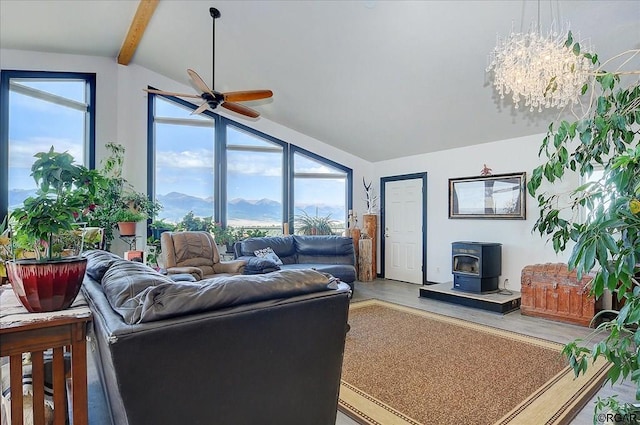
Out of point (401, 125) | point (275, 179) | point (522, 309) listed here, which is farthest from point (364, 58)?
point (522, 309)

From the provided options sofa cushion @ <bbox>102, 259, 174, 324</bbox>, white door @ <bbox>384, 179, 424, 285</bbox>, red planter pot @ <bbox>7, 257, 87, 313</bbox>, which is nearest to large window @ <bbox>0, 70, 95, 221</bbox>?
sofa cushion @ <bbox>102, 259, 174, 324</bbox>

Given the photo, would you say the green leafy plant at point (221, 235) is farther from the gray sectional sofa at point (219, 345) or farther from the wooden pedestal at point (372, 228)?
the gray sectional sofa at point (219, 345)

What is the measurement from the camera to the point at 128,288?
1.37 meters

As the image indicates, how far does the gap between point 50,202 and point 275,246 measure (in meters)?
4.31

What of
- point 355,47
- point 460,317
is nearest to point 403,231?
point 460,317

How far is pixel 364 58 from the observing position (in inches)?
167

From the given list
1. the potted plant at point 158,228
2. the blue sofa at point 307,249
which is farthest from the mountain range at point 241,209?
the blue sofa at point 307,249

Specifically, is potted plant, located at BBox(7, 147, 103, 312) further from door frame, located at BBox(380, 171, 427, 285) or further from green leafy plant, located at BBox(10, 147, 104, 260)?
door frame, located at BBox(380, 171, 427, 285)

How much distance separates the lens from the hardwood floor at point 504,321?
7.86 ft

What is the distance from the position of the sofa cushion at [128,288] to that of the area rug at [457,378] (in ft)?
5.08

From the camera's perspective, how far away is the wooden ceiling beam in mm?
4203

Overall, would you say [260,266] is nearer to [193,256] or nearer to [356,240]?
[193,256]

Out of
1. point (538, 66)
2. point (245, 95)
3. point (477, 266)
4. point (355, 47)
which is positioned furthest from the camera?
point (477, 266)

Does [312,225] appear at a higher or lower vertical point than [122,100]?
lower
